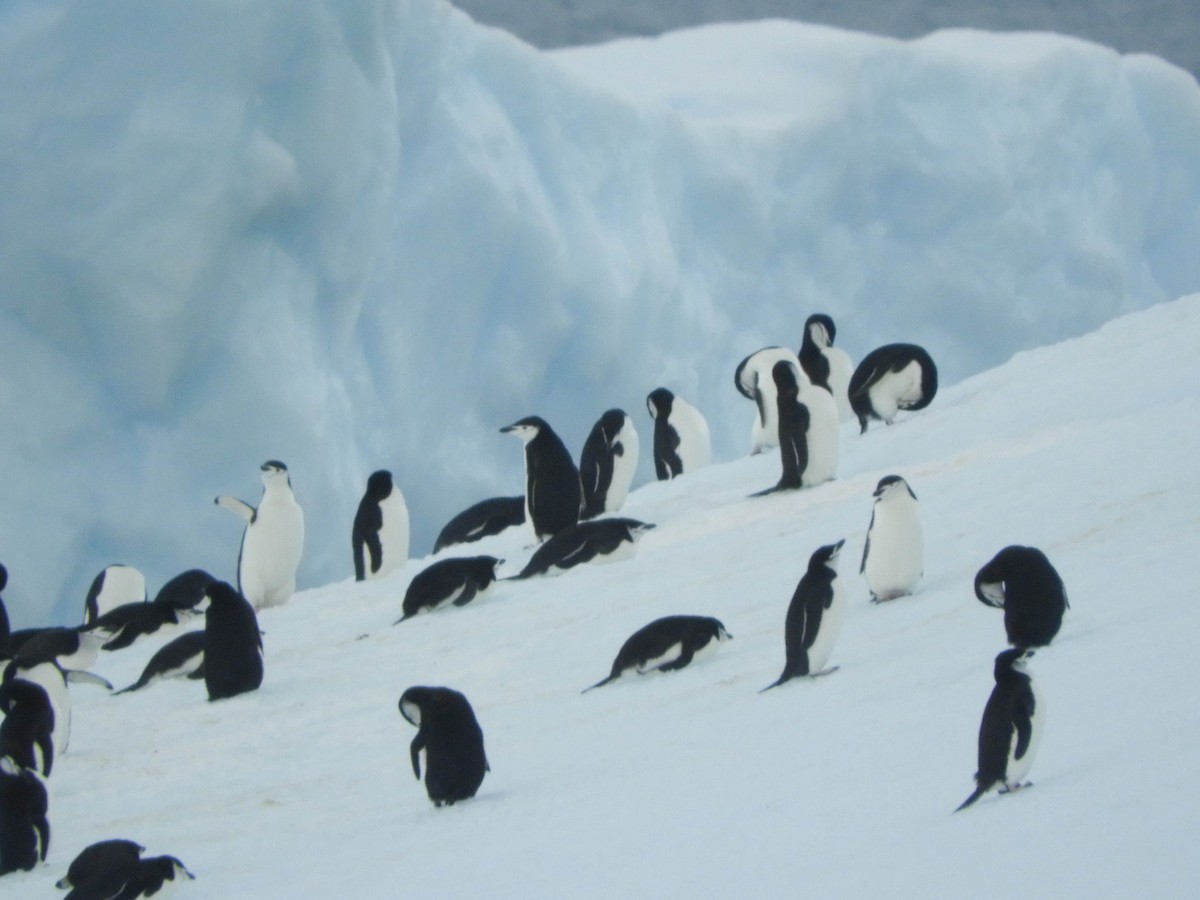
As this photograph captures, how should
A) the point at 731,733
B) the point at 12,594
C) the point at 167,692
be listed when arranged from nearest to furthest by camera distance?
the point at 731,733, the point at 167,692, the point at 12,594

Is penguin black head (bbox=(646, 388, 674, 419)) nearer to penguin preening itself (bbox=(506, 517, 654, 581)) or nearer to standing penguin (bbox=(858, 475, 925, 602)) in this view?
penguin preening itself (bbox=(506, 517, 654, 581))

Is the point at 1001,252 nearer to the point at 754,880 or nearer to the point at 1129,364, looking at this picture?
the point at 1129,364

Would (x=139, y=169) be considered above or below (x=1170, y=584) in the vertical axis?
above

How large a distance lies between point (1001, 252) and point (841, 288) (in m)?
2.02

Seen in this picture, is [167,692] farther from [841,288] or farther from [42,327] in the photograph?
[841,288]

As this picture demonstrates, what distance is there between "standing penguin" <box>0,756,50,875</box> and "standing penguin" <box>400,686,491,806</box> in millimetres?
984

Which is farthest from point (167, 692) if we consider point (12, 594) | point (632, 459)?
point (12, 594)

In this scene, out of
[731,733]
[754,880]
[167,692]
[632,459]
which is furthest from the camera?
[632,459]

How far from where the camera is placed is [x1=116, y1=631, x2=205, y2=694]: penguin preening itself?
22.4ft

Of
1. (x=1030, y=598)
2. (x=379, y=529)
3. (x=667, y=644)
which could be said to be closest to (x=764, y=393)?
(x=379, y=529)

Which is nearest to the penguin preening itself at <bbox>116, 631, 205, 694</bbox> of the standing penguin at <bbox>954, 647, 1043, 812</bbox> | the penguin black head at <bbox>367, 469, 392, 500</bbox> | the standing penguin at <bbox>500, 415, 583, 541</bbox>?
the standing penguin at <bbox>500, 415, 583, 541</bbox>

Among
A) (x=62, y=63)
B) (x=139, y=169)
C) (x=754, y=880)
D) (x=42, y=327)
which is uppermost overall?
(x=62, y=63)

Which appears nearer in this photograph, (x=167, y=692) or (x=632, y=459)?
(x=167, y=692)

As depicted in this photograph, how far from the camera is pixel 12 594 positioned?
37.7ft
